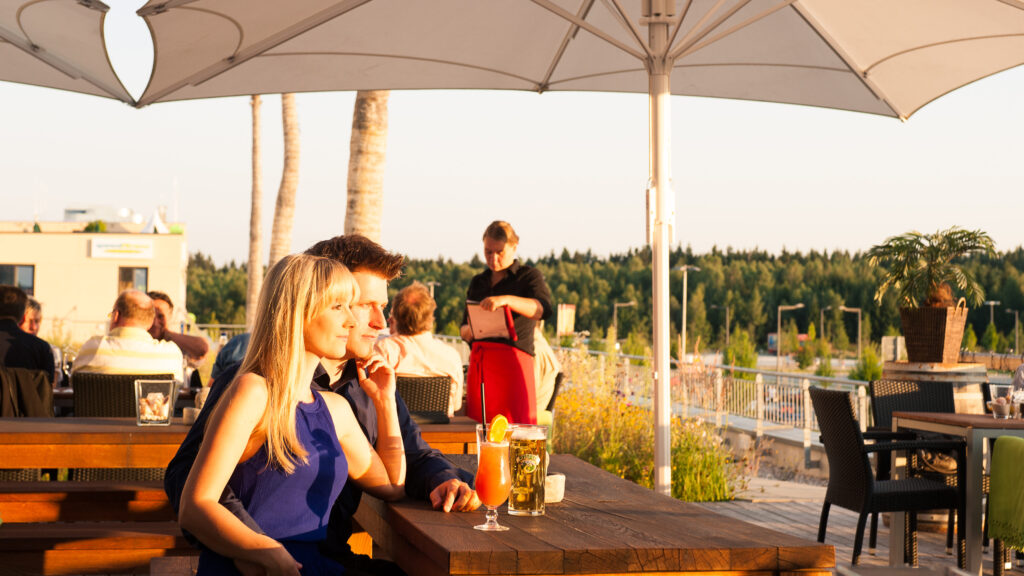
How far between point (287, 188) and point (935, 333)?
13150 millimetres

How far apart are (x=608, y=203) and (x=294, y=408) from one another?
49.1m

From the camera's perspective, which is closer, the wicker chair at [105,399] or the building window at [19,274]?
the wicker chair at [105,399]

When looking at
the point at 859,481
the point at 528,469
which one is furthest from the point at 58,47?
the point at 859,481

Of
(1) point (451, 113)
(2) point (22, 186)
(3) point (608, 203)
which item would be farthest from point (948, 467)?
(2) point (22, 186)

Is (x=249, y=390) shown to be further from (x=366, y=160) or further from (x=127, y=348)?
(x=366, y=160)

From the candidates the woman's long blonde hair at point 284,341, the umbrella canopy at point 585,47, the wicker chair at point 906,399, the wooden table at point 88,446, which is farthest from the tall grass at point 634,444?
the woman's long blonde hair at point 284,341

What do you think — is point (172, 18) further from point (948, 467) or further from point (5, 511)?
point (948, 467)

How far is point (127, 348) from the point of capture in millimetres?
5258

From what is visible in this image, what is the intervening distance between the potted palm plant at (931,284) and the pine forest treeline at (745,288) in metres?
76.9

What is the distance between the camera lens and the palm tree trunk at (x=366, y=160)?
947 cm

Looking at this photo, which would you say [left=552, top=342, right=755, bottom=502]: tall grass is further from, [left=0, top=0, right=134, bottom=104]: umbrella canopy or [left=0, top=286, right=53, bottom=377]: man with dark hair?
[left=0, top=0, right=134, bottom=104]: umbrella canopy

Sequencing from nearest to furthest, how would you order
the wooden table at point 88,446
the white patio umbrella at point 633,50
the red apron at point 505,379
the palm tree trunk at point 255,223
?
the wooden table at point 88,446, the white patio umbrella at point 633,50, the red apron at point 505,379, the palm tree trunk at point 255,223

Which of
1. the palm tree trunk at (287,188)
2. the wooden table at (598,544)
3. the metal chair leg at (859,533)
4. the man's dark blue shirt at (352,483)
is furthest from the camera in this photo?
the palm tree trunk at (287,188)

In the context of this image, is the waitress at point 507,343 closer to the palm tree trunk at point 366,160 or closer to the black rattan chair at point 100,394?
the black rattan chair at point 100,394
